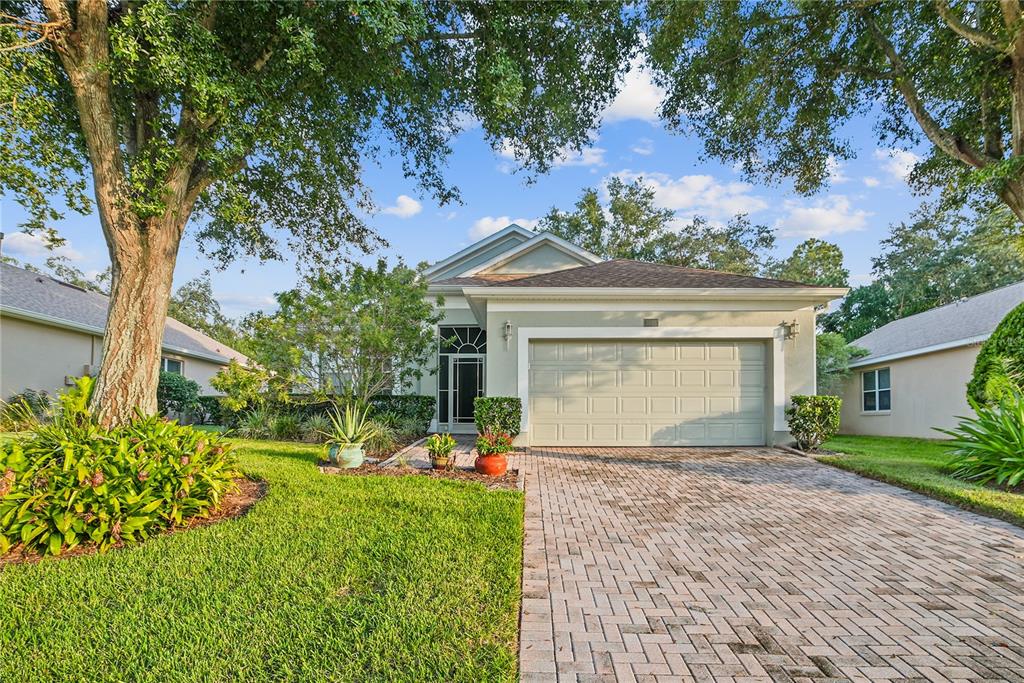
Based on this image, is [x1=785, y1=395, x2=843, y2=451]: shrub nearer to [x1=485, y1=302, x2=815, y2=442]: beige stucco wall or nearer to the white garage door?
[x1=485, y1=302, x2=815, y2=442]: beige stucco wall

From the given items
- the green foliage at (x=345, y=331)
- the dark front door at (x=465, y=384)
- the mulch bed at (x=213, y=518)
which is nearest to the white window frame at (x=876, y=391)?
the dark front door at (x=465, y=384)

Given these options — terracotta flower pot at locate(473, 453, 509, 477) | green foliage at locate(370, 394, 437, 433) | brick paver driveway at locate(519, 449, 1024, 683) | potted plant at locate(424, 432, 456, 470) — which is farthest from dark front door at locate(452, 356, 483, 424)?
brick paver driveway at locate(519, 449, 1024, 683)

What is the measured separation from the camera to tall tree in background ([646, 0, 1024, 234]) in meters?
9.18

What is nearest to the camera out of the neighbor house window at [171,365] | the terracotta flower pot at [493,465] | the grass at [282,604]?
the grass at [282,604]

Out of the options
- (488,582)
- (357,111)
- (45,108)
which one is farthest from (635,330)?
(45,108)

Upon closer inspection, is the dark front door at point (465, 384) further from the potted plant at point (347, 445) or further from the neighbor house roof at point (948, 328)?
the neighbor house roof at point (948, 328)

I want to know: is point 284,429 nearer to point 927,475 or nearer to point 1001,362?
point 927,475

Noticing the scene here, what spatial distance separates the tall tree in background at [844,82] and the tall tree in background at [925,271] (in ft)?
46.5

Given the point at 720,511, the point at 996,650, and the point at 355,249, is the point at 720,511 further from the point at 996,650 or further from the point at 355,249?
the point at 355,249

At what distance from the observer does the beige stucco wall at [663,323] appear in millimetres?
10094

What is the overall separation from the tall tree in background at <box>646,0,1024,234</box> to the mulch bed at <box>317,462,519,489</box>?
9.03m

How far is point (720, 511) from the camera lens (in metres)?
5.67

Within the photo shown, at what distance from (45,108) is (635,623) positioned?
8.72 meters

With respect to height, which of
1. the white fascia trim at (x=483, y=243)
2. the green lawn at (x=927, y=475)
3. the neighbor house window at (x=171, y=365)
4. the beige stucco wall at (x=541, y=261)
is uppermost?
the white fascia trim at (x=483, y=243)
